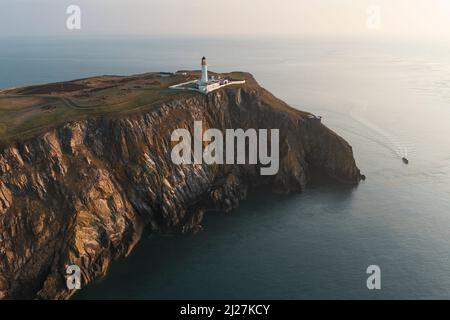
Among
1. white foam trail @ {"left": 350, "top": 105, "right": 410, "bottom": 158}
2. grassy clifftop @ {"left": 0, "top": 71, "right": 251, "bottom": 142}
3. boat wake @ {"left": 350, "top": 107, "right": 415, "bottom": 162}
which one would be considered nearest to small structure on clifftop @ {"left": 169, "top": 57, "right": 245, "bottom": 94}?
→ grassy clifftop @ {"left": 0, "top": 71, "right": 251, "bottom": 142}

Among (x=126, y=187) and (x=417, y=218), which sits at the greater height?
(x=126, y=187)

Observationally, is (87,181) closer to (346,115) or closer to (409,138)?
(409,138)

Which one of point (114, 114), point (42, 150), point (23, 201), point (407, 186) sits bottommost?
point (407, 186)

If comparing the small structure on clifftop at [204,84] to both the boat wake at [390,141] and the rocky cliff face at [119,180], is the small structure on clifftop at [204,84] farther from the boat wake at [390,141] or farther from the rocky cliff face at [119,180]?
the boat wake at [390,141]

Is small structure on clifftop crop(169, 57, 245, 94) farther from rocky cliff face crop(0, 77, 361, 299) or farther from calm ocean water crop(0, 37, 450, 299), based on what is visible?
calm ocean water crop(0, 37, 450, 299)

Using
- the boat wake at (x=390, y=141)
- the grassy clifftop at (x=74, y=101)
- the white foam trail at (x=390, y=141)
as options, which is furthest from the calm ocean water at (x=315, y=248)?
the grassy clifftop at (x=74, y=101)
